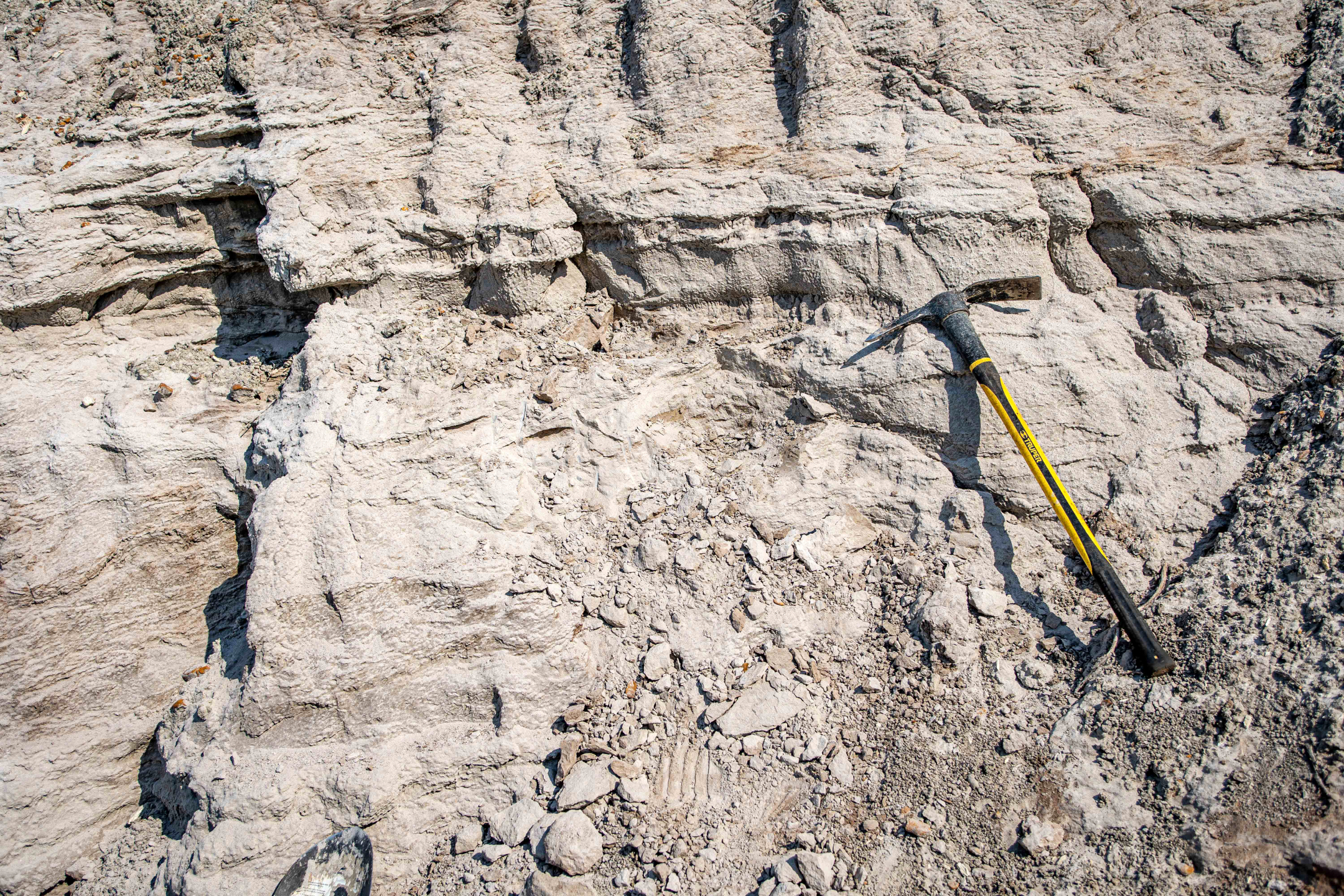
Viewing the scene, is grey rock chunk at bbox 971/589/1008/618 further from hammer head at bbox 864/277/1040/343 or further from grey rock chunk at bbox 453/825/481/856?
grey rock chunk at bbox 453/825/481/856

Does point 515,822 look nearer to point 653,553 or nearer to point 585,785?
point 585,785

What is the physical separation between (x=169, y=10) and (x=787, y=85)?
3833 millimetres

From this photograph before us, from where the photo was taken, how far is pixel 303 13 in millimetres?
4082

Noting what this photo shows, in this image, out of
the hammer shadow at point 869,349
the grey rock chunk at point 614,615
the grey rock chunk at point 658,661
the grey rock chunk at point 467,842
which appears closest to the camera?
the grey rock chunk at point 467,842

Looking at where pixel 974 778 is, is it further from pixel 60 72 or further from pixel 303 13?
pixel 60 72

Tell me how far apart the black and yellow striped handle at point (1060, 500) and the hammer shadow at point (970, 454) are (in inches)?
3.6

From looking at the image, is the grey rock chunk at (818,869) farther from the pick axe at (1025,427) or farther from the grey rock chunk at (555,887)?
the pick axe at (1025,427)

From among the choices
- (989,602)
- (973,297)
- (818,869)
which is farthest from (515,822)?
(973,297)

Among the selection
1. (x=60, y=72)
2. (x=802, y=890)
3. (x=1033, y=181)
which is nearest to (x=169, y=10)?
(x=60, y=72)

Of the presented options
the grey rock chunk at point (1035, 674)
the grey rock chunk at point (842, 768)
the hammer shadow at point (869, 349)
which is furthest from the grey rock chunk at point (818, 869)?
the hammer shadow at point (869, 349)

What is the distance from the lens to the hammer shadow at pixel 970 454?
119 inches

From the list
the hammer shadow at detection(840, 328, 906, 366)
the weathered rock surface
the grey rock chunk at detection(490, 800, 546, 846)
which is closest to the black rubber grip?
the weathered rock surface

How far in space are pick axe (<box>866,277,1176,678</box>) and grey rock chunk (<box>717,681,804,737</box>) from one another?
1.28 meters

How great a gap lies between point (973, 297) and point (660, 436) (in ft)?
5.56
